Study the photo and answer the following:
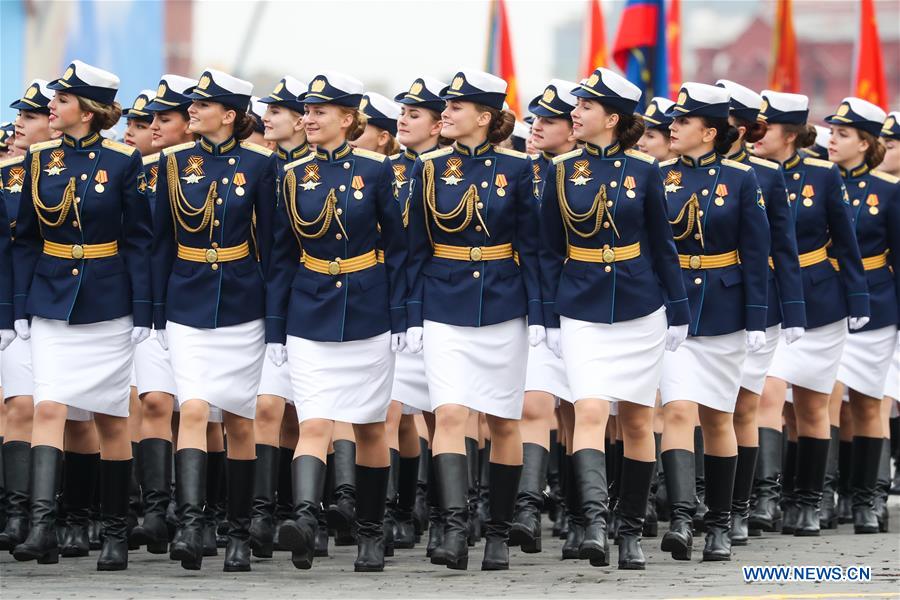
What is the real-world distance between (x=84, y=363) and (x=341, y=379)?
51.1 inches

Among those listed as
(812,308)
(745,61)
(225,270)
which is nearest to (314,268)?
(225,270)

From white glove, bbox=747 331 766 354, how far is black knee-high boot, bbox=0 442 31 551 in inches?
145

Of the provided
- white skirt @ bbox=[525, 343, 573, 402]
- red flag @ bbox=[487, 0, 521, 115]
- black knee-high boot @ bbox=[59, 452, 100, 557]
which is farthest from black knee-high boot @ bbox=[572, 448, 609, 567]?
red flag @ bbox=[487, 0, 521, 115]

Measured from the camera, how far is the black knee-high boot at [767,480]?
11797 millimetres

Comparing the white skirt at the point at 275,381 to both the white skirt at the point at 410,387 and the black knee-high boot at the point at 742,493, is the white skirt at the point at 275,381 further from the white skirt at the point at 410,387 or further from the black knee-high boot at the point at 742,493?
the black knee-high boot at the point at 742,493

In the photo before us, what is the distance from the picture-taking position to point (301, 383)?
31.8 ft

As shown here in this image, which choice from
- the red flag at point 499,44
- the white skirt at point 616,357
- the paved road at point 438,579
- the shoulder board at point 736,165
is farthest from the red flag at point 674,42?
the white skirt at point 616,357

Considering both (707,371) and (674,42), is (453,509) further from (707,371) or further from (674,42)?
(674,42)

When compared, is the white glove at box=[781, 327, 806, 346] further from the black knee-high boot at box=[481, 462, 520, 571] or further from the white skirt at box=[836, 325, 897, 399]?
the black knee-high boot at box=[481, 462, 520, 571]

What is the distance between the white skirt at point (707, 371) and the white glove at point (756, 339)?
0.06 meters

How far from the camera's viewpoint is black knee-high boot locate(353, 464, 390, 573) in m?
9.75

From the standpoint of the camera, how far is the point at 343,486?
33.9 feet

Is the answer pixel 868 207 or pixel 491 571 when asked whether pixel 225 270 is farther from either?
pixel 868 207

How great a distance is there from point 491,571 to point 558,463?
3350 millimetres
